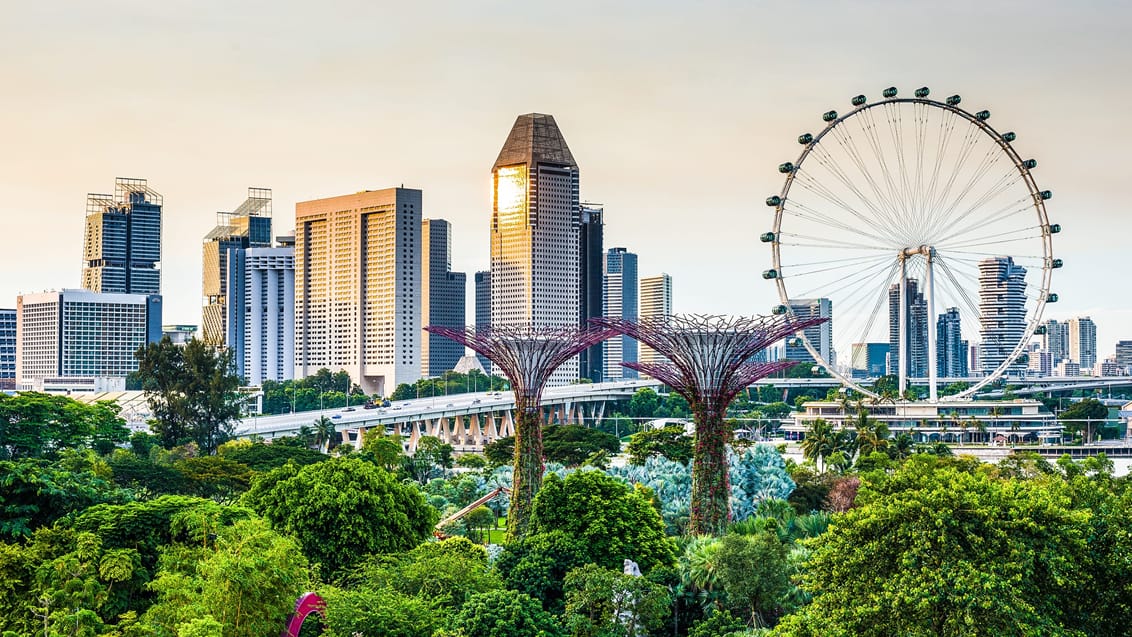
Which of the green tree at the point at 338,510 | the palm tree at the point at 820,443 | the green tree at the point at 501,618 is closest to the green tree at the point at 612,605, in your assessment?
the green tree at the point at 501,618

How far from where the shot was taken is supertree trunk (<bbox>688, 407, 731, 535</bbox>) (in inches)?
1642

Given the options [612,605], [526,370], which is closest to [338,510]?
[612,605]

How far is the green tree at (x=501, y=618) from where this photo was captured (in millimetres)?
27609

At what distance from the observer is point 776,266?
76.8 meters

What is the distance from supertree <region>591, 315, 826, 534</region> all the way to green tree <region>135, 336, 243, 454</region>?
40335mm

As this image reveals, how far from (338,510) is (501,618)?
9.54 meters

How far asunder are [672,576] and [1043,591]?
1344 cm

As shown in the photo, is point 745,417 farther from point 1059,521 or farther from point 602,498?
point 1059,521

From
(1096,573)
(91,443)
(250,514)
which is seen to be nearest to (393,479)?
(250,514)

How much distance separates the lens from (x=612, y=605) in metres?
30.2

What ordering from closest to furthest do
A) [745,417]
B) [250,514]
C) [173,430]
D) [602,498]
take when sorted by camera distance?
[250,514] < [602,498] < [173,430] < [745,417]

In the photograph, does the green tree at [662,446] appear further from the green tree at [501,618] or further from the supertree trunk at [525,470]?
the green tree at [501,618]

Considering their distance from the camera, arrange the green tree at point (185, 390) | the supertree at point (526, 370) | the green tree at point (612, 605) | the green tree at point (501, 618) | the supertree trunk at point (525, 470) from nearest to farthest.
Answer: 1. the green tree at point (501, 618)
2. the green tree at point (612, 605)
3. the supertree trunk at point (525, 470)
4. the supertree at point (526, 370)
5. the green tree at point (185, 390)

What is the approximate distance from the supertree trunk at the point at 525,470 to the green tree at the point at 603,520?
24.8 feet
